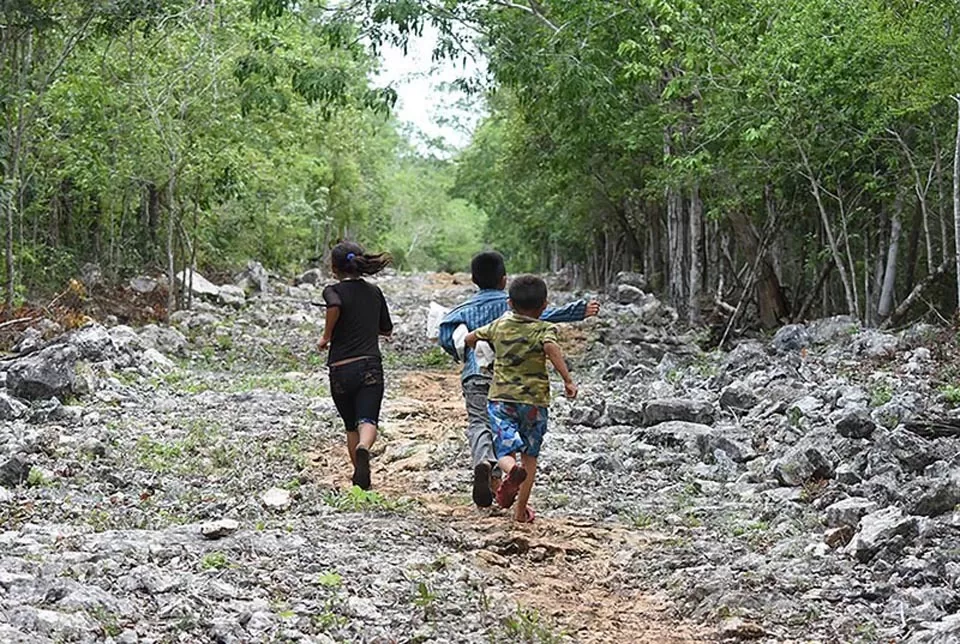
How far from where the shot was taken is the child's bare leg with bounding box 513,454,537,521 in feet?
23.3

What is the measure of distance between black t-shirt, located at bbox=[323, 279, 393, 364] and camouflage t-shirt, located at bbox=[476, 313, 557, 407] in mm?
1226

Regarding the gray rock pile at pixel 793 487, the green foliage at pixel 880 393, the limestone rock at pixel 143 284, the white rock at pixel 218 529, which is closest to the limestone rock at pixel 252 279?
the limestone rock at pixel 143 284

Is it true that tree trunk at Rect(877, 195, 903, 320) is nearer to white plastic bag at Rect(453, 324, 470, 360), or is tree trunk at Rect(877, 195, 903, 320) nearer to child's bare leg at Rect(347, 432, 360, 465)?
white plastic bag at Rect(453, 324, 470, 360)

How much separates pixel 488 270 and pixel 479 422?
3.29 ft

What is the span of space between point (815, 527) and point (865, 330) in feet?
32.8

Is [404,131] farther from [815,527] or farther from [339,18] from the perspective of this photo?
[815,527]

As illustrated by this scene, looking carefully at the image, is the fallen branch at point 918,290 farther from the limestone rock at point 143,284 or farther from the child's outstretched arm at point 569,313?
the limestone rock at point 143,284

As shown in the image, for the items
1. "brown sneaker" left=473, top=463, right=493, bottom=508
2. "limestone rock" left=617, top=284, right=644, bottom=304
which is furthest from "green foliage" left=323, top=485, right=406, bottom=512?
"limestone rock" left=617, top=284, right=644, bottom=304

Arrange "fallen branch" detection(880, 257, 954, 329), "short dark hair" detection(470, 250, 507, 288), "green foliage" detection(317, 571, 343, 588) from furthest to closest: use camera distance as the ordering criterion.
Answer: "fallen branch" detection(880, 257, 954, 329) < "short dark hair" detection(470, 250, 507, 288) < "green foliage" detection(317, 571, 343, 588)

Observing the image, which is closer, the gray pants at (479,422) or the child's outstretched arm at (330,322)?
the gray pants at (479,422)

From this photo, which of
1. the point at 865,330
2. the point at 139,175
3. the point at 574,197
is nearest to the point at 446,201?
the point at 574,197

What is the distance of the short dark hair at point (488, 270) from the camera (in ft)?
25.3

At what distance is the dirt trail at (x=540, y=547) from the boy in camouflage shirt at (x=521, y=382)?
0.34m

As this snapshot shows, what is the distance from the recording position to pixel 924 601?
5.24 metres
